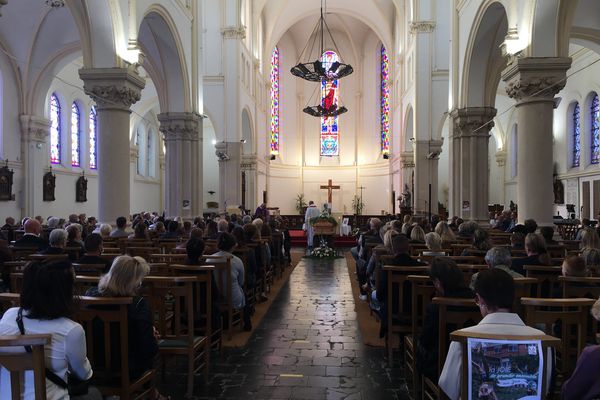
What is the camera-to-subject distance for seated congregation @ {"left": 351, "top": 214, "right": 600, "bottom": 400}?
85.6 inches

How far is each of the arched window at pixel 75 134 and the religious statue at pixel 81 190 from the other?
741 mm

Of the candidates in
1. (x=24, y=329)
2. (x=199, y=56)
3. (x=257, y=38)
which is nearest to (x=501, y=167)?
(x=257, y=38)

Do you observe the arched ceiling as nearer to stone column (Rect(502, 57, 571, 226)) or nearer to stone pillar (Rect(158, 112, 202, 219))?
stone pillar (Rect(158, 112, 202, 219))

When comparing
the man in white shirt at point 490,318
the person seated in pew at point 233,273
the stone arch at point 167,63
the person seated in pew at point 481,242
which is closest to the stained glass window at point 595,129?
the person seated in pew at point 481,242

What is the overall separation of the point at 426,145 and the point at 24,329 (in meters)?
19.2

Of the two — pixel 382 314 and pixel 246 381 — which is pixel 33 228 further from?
pixel 382 314

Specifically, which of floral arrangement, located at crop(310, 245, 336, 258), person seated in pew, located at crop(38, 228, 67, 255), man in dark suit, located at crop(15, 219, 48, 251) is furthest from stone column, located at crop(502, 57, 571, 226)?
man in dark suit, located at crop(15, 219, 48, 251)

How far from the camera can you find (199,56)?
15.8 metres

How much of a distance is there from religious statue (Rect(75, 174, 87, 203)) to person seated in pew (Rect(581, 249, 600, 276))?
1804 centimetres

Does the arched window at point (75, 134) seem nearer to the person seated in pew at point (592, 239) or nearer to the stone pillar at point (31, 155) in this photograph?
the stone pillar at point (31, 155)

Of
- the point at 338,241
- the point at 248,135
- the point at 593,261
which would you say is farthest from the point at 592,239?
the point at 248,135

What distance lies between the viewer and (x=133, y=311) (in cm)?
326

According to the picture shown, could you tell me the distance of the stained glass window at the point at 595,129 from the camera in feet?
57.0

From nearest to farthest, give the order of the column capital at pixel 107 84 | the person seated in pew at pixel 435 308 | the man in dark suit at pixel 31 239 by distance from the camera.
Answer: the person seated in pew at pixel 435 308, the man in dark suit at pixel 31 239, the column capital at pixel 107 84
